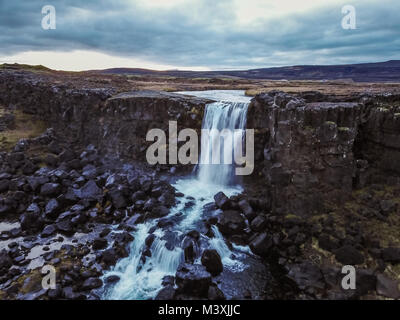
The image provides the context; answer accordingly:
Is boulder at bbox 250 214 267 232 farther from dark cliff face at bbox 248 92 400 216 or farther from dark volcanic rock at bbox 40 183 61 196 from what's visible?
dark volcanic rock at bbox 40 183 61 196

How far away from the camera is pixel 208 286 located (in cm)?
1502

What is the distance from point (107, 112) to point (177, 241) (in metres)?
24.1

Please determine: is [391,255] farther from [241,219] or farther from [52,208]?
[52,208]

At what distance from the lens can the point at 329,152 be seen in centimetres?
2031

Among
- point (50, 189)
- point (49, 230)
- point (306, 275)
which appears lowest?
point (306, 275)

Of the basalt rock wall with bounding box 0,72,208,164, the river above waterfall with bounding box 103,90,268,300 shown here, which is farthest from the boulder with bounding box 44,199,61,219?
the basalt rock wall with bounding box 0,72,208,164

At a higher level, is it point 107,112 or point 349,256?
point 107,112

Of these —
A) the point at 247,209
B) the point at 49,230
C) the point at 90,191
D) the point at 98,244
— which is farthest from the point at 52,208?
the point at 247,209

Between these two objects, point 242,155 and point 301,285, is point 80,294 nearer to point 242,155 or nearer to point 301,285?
point 301,285

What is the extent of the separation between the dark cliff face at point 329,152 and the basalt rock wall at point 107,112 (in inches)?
476

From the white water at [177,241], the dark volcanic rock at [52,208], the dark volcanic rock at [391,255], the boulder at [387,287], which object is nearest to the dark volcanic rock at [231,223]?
the white water at [177,241]

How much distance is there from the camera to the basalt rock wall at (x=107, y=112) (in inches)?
1272
